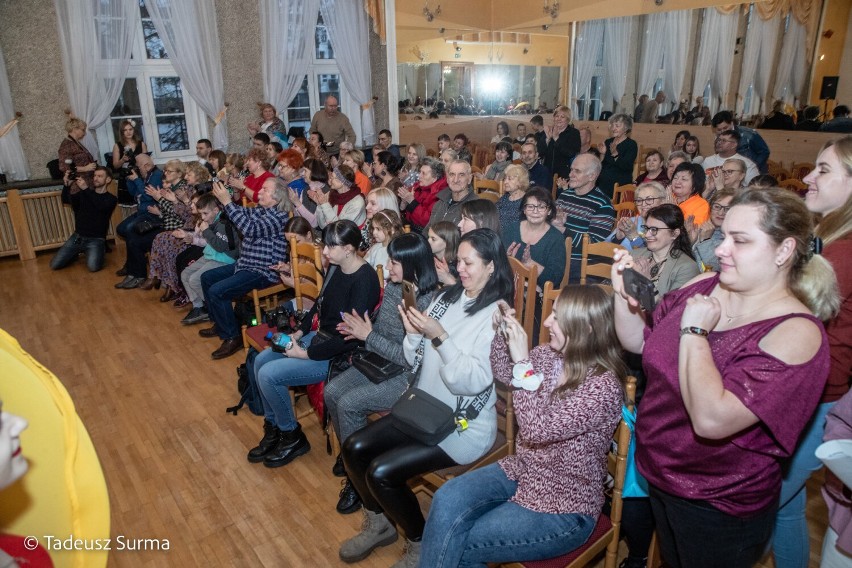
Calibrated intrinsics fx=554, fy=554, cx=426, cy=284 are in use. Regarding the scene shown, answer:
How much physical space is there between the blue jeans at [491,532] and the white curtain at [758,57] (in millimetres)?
10435

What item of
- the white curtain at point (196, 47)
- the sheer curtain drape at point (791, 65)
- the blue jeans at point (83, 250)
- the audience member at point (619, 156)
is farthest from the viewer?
the sheer curtain drape at point (791, 65)

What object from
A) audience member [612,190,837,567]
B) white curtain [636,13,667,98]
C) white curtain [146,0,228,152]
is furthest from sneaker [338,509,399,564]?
white curtain [636,13,667,98]

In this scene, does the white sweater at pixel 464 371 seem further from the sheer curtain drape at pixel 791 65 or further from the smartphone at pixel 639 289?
the sheer curtain drape at pixel 791 65

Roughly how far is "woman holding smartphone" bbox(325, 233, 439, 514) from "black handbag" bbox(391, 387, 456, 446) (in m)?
0.35

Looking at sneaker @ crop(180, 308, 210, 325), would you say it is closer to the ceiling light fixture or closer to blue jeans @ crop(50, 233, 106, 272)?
blue jeans @ crop(50, 233, 106, 272)

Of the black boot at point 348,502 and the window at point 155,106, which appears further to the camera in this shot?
the window at point 155,106

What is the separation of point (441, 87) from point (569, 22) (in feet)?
7.92

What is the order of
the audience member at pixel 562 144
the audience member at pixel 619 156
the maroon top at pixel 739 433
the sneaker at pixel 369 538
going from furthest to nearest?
the audience member at pixel 562 144 → the audience member at pixel 619 156 → the sneaker at pixel 369 538 → the maroon top at pixel 739 433

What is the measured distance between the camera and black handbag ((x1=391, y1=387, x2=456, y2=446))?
1977 millimetres

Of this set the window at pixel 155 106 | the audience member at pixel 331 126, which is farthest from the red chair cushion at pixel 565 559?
the window at pixel 155 106

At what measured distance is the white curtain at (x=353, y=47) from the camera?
870 cm

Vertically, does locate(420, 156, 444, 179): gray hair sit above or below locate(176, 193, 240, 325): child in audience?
above

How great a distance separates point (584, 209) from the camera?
3916 mm

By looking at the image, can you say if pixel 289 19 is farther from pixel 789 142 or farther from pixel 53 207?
pixel 789 142
